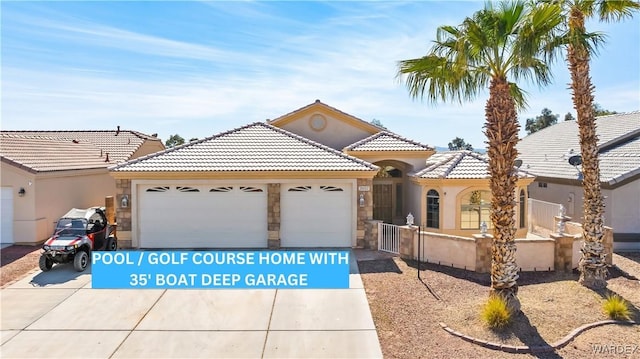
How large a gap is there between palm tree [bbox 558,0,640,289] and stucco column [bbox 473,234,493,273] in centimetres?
235

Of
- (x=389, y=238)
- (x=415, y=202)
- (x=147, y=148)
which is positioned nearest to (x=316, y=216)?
(x=389, y=238)

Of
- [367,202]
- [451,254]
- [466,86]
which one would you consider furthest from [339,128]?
[466,86]

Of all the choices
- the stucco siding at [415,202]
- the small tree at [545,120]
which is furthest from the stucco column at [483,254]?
the small tree at [545,120]

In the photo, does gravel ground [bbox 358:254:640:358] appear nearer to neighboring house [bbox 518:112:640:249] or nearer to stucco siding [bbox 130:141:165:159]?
neighboring house [bbox 518:112:640:249]

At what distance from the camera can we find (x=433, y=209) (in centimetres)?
1642

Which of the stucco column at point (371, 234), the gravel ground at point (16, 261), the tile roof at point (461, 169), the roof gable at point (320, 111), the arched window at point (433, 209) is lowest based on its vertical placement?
the gravel ground at point (16, 261)

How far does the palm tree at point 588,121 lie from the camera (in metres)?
9.98

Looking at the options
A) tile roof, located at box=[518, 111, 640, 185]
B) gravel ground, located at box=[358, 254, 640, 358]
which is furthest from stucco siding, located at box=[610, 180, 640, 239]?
gravel ground, located at box=[358, 254, 640, 358]

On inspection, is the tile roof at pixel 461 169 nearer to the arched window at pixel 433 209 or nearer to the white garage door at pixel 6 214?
the arched window at pixel 433 209

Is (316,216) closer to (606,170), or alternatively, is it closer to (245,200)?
(245,200)

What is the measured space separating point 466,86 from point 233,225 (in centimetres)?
950

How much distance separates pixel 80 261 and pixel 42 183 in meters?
5.90

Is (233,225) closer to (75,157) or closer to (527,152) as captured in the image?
(75,157)

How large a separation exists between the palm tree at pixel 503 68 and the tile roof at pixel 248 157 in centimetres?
646
